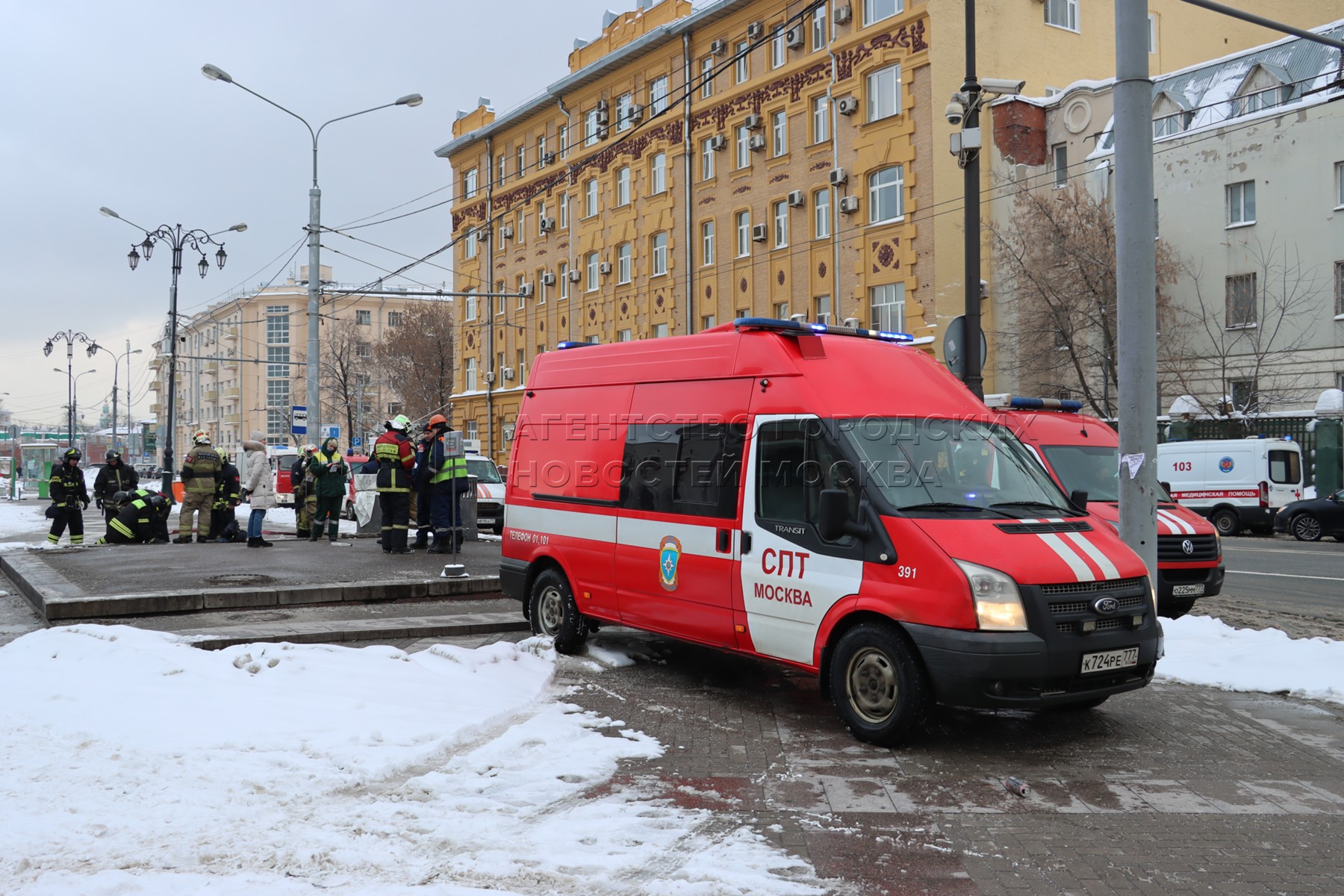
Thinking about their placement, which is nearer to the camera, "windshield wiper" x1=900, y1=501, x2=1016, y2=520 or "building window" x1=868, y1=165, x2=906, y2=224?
"windshield wiper" x1=900, y1=501, x2=1016, y2=520

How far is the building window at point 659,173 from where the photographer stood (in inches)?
1638

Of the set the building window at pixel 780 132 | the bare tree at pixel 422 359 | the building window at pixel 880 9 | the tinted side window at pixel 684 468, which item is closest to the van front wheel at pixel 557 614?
the tinted side window at pixel 684 468

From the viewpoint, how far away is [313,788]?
16.8ft

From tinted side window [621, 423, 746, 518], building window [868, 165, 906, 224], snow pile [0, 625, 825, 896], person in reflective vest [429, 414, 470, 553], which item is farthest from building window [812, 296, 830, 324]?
snow pile [0, 625, 825, 896]

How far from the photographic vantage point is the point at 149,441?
66.7 metres

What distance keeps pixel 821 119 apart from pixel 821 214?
2926mm

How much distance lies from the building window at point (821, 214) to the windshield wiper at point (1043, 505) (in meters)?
29.0

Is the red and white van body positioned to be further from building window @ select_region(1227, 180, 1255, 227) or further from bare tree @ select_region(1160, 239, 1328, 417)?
building window @ select_region(1227, 180, 1255, 227)

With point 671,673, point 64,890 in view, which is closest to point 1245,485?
point 671,673

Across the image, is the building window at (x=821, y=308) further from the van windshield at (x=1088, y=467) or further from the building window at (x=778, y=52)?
the van windshield at (x=1088, y=467)

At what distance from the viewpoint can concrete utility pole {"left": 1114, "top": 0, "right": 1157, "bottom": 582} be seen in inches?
343

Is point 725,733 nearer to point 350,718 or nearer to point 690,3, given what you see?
point 350,718

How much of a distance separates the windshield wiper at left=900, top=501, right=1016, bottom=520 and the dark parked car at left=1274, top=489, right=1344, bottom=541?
2003 cm

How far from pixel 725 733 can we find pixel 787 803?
4.45 ft
